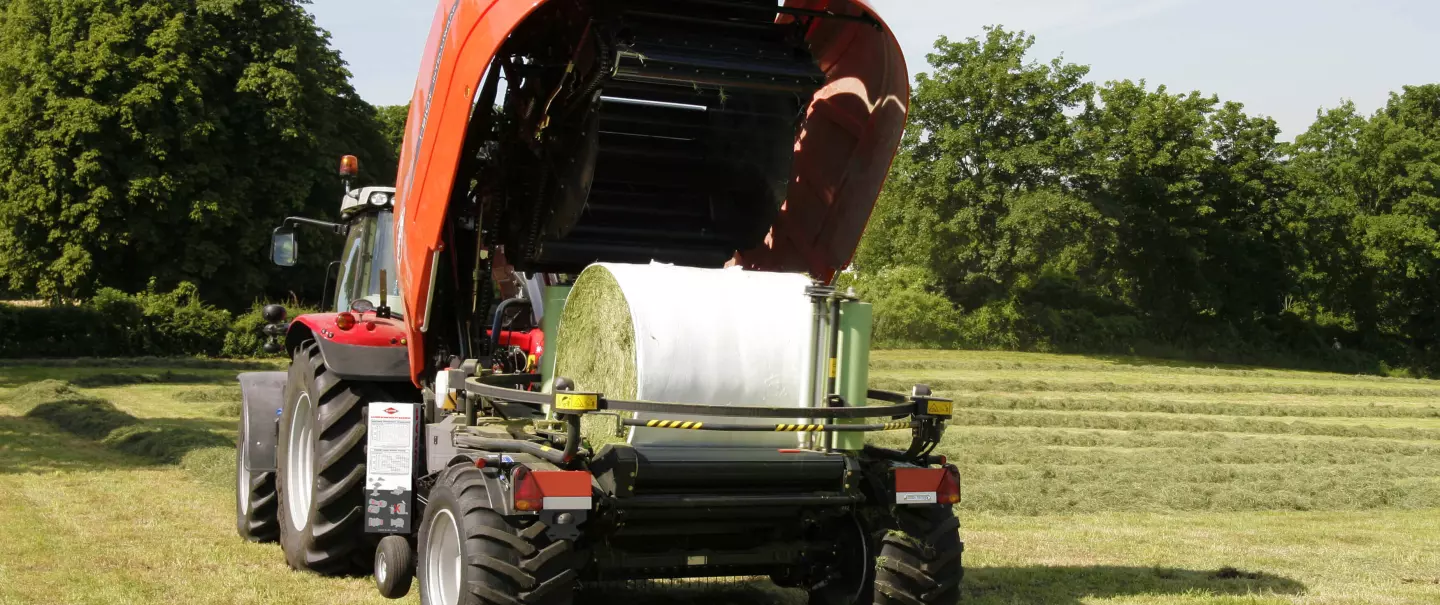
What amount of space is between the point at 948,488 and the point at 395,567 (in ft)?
9.66

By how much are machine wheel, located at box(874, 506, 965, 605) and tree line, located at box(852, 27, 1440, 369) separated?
34.9 meters

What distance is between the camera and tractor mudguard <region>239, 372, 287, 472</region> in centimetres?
960

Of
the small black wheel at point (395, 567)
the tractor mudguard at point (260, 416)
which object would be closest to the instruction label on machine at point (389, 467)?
the small black wheel at point (395, 567)

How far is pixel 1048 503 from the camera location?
41.5 ft

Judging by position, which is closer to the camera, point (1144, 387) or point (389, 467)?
point (389, 467)

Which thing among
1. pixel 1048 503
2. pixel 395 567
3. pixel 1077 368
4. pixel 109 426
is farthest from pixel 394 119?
pixel 395 567

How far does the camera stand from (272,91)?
132ft

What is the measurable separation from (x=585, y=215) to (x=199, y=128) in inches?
1352

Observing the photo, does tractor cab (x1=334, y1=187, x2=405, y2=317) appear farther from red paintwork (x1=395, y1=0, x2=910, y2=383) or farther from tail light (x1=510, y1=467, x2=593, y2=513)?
tail light (x1=510, y1=467, x2=593, y2=513)

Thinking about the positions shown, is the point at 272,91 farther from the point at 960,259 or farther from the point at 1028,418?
the point at 1028,418

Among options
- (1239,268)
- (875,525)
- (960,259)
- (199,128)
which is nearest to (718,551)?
(875,525)

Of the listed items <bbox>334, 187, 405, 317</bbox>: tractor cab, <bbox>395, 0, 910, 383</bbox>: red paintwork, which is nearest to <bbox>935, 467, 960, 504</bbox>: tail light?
<bbox>395, 0, 910, 383</bbox>: red paintwork

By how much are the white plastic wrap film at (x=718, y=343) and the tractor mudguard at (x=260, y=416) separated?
Result: 4191 mm

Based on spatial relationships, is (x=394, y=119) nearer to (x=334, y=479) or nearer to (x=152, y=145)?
(x=152, y=145)
